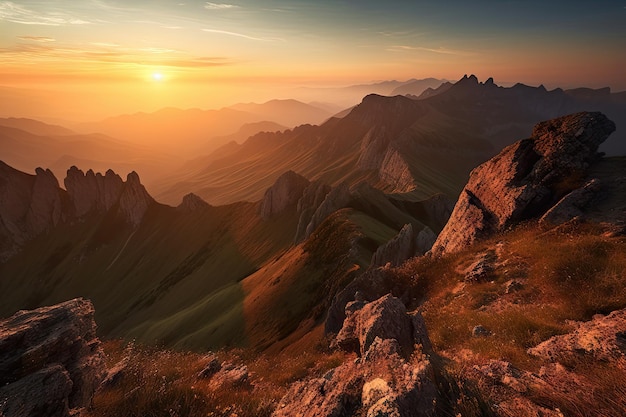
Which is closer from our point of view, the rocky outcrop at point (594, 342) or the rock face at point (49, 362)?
the rocky outcrop at point (594, 342)

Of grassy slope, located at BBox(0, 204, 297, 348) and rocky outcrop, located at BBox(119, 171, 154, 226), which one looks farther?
rocky outcrop, located at BBox(119, 171, 154, 226)

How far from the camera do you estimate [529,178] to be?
27.3 metres

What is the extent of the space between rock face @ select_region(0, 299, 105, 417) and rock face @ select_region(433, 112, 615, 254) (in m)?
28.0

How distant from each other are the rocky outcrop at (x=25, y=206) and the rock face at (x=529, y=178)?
210m

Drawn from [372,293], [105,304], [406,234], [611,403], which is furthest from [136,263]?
[611,403]

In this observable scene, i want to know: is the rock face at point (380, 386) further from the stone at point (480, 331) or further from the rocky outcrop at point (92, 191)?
the rocky outcrop at point (92, 191)

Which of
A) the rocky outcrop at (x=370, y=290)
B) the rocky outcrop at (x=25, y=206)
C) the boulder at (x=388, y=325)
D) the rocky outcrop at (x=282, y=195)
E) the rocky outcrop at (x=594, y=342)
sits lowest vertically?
the rocky outcrop at (x=25, y=206)

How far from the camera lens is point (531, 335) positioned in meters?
12.2

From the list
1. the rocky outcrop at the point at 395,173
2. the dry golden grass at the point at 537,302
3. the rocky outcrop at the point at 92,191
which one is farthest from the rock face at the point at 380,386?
the rocky outcrop at the point at 92,191

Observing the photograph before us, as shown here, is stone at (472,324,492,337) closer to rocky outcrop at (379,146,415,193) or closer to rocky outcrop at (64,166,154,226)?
rocky outcrop at (379,146,415,193)

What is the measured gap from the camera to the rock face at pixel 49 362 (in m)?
11.2

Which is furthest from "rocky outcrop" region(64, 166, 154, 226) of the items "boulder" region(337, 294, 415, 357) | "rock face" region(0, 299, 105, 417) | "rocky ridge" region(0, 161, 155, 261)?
Answer: "boulder" region(337, 294, 415, 357)

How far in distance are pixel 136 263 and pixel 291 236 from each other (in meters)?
76.7

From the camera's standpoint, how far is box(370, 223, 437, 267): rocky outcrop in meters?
49.8
